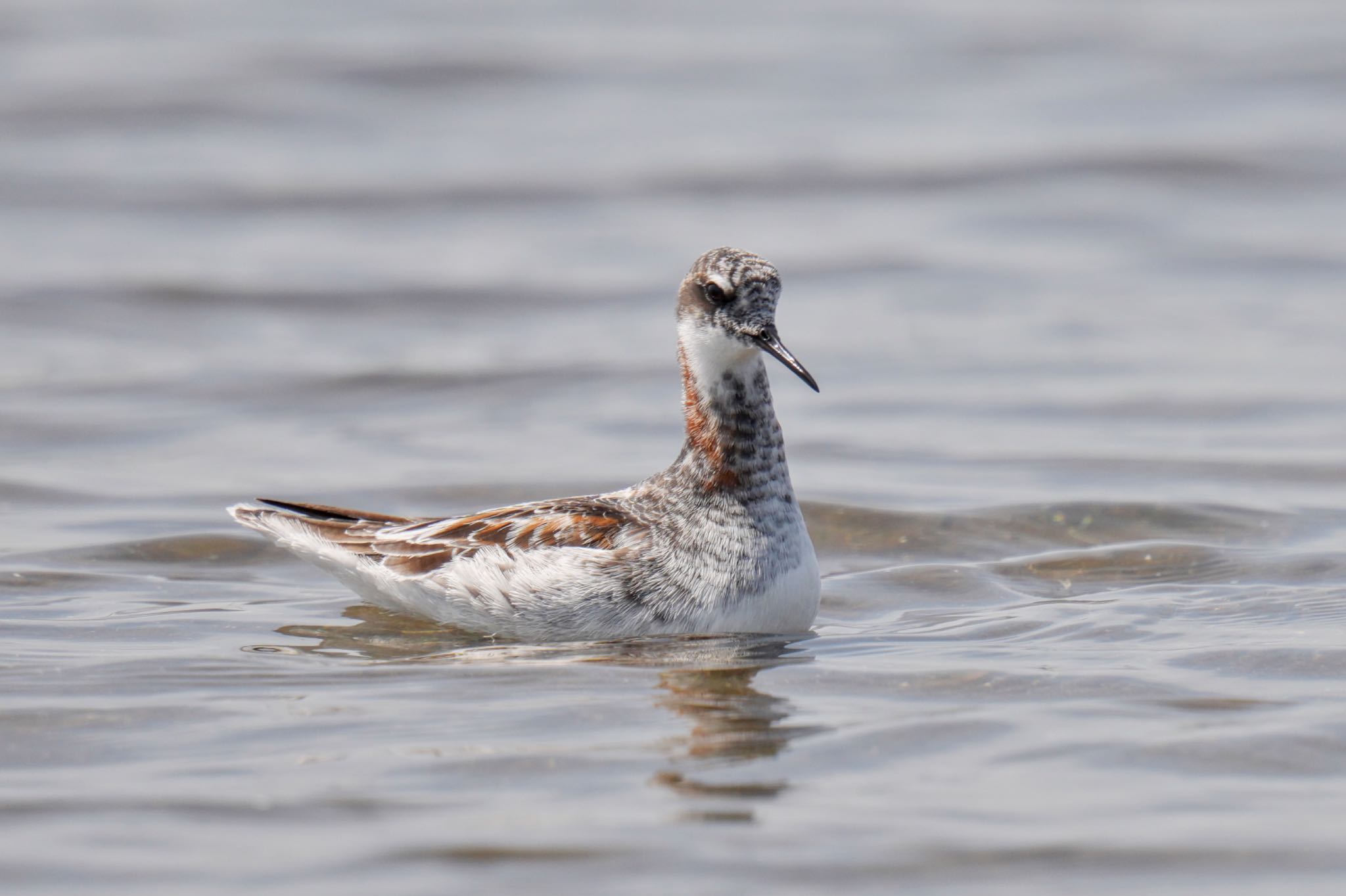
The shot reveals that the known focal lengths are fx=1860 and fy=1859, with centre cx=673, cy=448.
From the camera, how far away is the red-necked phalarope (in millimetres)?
8266

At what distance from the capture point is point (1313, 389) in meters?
13.4

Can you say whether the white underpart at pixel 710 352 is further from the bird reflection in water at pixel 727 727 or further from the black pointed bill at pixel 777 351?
the bird reflection in water at pixel 727 727

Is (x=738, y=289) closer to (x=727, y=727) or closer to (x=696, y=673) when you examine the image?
(x=696, y=673)

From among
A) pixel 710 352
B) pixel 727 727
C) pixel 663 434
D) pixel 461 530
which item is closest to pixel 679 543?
pixel 710 352

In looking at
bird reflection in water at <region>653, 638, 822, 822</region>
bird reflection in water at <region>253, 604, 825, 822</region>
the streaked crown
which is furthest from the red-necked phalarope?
bird reflection in water at <region>653, 638, 822, 822</region>

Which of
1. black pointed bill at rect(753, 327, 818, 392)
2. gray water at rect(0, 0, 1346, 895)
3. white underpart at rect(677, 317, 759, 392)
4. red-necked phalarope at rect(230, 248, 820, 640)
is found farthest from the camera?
white underpart at rect(677, 317, 759, 392)

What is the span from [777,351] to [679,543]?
3.26 ft

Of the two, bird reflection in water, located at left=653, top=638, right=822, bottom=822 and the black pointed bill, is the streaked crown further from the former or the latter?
bird reflection in water, located at left=653, top=638, right=822, bottom=822

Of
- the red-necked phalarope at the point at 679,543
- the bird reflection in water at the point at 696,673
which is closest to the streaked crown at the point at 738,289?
the red-necked phalarope at the point at 679,543

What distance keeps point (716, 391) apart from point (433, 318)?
8.18 metres

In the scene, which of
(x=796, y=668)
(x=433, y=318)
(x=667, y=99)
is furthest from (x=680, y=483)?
(x=667, y=99)

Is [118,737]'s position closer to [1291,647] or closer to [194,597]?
[194,597]

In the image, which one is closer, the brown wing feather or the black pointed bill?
the black pointed bill

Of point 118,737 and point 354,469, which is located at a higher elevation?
point 354,469
